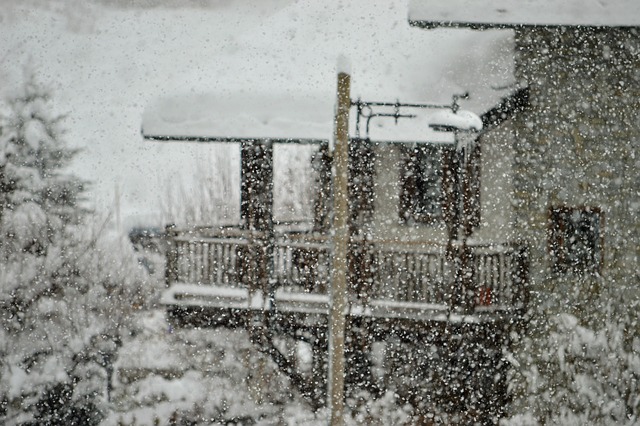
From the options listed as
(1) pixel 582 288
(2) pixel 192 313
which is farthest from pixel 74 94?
(1) pixel 582 288

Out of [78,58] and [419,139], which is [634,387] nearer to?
[419,139]

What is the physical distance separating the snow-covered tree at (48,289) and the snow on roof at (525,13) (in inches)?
202

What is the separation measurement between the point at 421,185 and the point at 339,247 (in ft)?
14.5

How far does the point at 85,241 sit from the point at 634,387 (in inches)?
315

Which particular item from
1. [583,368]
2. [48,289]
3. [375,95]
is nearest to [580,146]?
[583,368]

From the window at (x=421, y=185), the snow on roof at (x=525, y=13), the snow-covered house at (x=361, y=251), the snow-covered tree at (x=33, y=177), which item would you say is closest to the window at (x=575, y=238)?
the snow-covered house at (x=361, y=251)

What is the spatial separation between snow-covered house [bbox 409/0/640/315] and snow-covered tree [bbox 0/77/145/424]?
16.1 feet

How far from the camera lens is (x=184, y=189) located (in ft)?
47.7

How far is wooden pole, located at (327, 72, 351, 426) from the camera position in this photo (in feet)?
13.5

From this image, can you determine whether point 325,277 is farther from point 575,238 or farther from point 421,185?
point 575,238

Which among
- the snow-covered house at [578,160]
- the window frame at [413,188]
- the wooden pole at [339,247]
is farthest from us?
the window frame at [413,188]

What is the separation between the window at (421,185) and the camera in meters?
8.45

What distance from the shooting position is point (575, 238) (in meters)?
6.57

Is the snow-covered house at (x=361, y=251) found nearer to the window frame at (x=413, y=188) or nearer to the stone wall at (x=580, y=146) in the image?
the window frame at (x=413, y=188)
